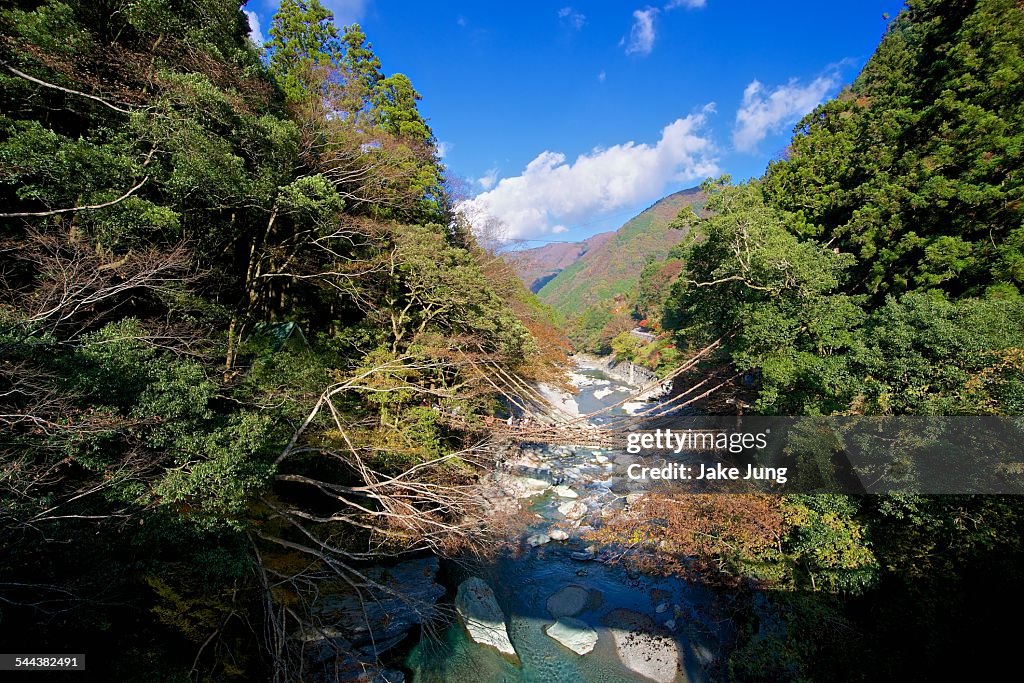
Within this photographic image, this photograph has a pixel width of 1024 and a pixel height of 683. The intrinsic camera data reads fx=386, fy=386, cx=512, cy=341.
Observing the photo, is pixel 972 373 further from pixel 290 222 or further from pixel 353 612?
pixel 290 222

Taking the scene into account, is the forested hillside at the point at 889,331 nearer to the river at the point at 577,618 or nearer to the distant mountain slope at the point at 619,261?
the river at the point at 577,618

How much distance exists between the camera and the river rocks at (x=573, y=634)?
780 cm

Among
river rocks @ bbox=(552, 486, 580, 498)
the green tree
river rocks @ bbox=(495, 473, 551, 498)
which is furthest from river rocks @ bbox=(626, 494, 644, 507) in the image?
the green tree

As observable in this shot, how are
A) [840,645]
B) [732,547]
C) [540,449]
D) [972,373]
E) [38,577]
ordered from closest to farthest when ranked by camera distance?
[38,577] → [972,373] → [840,645] → [732,547] → [540,449]

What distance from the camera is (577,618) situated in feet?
27.9

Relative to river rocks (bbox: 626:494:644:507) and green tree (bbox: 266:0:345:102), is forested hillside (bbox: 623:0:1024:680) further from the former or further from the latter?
green tree (bbox: 266:0:345:102)

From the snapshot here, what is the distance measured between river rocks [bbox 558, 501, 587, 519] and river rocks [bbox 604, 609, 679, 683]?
127 inches

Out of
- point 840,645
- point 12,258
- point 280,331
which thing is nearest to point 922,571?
point 840,645

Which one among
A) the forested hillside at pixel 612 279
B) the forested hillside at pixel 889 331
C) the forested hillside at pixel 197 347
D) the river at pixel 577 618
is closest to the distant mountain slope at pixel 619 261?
the forested hillside at pixel 612 279

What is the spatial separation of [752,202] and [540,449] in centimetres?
1107

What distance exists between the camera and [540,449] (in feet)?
51.2

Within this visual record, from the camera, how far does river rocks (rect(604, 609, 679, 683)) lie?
7.20m

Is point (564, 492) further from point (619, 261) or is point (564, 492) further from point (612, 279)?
point (619, 261)

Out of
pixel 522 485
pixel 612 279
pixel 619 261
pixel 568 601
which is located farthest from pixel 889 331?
pixel 619 261
